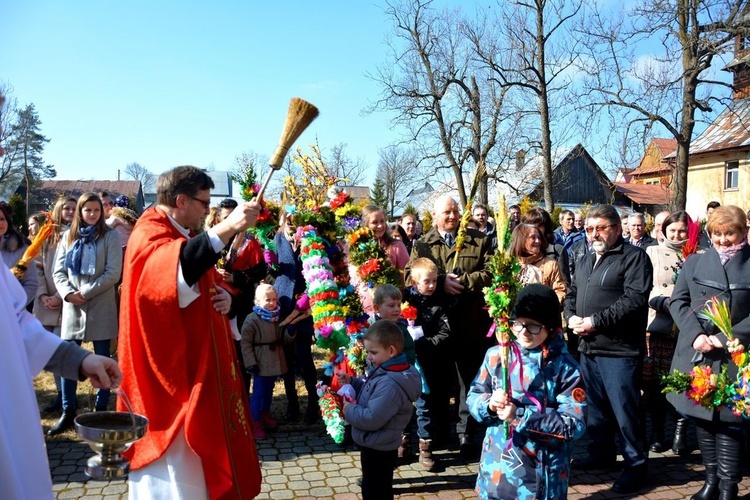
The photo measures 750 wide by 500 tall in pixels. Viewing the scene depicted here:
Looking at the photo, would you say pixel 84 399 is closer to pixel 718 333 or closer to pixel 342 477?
pixel 342 477

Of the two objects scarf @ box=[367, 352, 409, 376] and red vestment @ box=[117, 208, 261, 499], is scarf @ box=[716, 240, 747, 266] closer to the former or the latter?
scarf @ box=[367, 352, 409, 376]


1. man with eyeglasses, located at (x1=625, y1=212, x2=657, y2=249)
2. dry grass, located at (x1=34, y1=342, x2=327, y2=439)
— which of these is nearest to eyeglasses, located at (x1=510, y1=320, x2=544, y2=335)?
dry grass, located at (x1=34, y1=342, x2=327, y2=439)

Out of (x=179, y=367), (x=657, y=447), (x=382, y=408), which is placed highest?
(x=179, y=367)

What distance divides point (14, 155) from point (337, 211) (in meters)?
44.4

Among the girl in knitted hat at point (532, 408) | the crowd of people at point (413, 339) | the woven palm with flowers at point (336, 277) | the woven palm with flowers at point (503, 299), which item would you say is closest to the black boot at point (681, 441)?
the crowd of people at point (413, 339)

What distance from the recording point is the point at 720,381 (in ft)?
14.1

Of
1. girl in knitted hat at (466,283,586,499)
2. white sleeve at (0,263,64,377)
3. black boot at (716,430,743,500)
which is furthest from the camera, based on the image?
black boot at (716,430,743,500)

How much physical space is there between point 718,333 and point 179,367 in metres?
3.82

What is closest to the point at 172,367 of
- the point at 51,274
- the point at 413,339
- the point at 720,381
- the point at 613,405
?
the point at 413,339

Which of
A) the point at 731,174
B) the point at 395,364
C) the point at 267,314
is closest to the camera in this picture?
the point at 395,364

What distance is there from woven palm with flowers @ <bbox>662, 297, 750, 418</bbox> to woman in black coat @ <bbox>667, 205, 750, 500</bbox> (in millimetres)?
84

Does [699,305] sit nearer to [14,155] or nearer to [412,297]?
[412,297]

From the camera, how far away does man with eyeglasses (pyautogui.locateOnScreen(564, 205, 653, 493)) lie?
4.81 metres

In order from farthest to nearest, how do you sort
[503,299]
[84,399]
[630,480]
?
[84,399] < [630,480] < [503,299]
